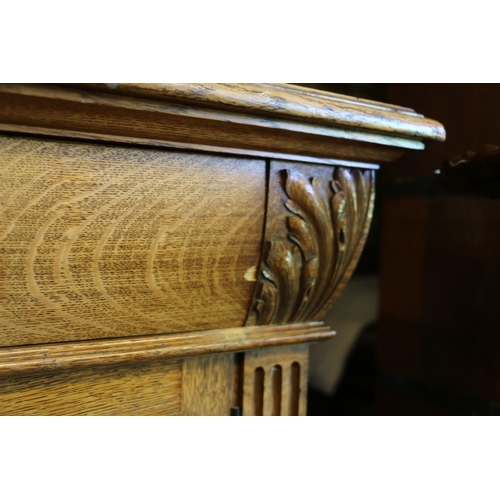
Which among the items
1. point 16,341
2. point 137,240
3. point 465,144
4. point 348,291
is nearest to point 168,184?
point 137,240

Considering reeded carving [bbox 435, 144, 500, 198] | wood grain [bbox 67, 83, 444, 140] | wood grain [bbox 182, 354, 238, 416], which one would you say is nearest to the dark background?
reeded carving [bbox 435, 144, 500, 198]

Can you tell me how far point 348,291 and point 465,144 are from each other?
48cm

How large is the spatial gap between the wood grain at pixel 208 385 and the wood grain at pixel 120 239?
0.14 feet

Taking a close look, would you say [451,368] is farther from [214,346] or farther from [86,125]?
[86,125]

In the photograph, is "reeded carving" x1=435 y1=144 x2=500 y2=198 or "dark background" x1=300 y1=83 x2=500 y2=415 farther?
"dark background" x1=300 y1=83 x2=500 y2=415

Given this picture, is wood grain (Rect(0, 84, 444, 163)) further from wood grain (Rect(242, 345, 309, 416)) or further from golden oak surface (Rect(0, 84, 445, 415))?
wood grain (Rect(242, 345, 309, 416))

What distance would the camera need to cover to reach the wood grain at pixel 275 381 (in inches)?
19.3

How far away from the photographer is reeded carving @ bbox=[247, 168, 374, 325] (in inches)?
17.6

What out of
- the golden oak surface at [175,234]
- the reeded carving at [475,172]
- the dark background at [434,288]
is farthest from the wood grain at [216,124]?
the dark background at [434,288]

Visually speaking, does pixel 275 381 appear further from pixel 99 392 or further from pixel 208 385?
pixel 99 392

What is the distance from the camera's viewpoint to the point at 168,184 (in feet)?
1.30

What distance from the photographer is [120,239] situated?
0.38 meters

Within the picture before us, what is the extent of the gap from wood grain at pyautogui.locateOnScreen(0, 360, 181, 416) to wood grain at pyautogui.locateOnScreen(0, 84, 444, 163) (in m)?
0.20

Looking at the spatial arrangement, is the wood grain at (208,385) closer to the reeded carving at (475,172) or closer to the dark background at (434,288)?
the reeded carving at (475,172)
